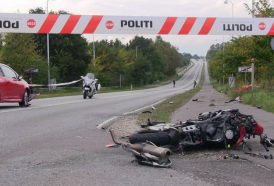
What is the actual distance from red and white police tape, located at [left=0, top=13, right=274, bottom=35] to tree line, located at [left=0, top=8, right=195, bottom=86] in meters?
31.7

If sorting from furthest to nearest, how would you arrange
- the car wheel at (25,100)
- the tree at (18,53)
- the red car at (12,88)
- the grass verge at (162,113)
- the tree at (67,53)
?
the tree at (67,53) < the tree at (18,53) < the car wheel at (25,100) < the red car at (12,88) < the grass verge at (162,113)

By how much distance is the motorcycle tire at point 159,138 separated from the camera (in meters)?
8.27

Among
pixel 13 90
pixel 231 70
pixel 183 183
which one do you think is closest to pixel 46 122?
pixel 13 90

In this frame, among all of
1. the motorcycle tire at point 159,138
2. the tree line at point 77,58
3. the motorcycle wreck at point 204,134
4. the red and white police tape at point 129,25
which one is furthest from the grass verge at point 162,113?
the tree line at point 77,58

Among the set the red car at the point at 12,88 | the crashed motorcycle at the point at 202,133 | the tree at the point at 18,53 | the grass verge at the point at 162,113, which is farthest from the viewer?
the tree at the point at 18,53

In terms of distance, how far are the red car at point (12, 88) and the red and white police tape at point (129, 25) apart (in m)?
1.82

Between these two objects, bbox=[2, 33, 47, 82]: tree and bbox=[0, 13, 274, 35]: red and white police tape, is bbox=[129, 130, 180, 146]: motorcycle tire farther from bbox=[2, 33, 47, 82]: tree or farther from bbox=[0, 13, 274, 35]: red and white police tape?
bbox=[2, 33, 47, 82]: tree

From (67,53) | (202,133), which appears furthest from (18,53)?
(202,133)

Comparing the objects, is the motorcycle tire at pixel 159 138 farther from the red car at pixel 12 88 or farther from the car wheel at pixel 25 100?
the car wheel at pixel 25 100

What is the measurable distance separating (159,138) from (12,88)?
11.7m

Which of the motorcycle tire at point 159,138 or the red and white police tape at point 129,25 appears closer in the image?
the motorcycle tire at point 159,138

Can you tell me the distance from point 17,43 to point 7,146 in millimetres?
42607

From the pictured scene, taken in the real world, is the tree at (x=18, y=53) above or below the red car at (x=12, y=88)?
above

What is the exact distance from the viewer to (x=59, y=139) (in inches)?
408
